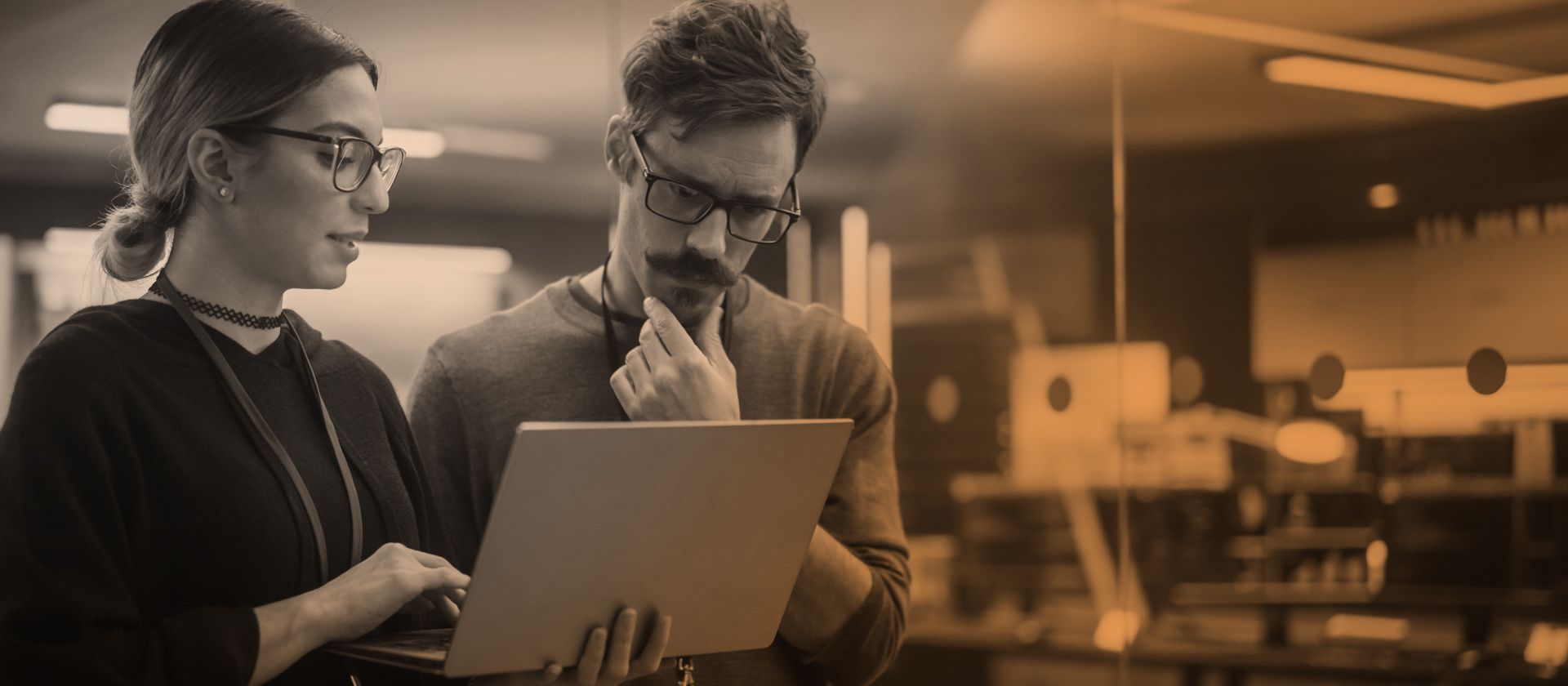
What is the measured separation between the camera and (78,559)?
1.38m

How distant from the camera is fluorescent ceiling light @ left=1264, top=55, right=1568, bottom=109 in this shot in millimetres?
2525

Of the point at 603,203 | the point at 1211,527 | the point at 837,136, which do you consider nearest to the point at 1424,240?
the point at 1211,527

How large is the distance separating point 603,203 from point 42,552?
1808 millimetres

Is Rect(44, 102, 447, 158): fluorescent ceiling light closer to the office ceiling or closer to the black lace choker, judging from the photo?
the office ceiling

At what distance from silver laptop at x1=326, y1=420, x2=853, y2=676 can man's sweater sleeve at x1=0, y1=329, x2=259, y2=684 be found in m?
0.16

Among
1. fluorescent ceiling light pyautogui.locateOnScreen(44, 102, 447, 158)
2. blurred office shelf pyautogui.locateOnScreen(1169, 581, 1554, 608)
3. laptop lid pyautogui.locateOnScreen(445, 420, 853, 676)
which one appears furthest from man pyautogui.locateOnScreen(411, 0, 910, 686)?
blurred office shelf pyautogui.locateOnScreen(1169, 581, 1554, 608)

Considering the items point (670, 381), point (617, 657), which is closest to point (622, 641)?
point (617, 657)

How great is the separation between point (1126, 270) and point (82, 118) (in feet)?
6.45

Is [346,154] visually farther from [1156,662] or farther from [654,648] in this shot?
[1156,662]

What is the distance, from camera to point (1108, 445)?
304cm

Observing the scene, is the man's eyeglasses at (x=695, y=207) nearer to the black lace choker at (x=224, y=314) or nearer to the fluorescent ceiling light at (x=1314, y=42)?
the black lace choker at (x=224, y=314)

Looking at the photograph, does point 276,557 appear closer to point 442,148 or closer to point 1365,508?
point 442,148

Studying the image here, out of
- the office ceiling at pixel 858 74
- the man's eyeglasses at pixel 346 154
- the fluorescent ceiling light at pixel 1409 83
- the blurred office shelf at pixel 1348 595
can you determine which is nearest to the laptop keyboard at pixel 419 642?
the man's eyeglasses at pixel 346 154

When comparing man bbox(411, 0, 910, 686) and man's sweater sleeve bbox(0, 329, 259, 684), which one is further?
man bbox(411, 0, 910, 686)
